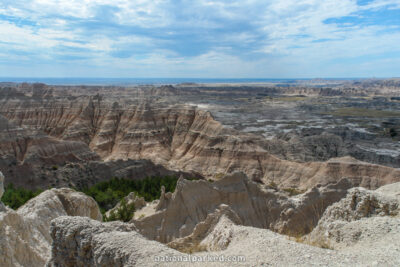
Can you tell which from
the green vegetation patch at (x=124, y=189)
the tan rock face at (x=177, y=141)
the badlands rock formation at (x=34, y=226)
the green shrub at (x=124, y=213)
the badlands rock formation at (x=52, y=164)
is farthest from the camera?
the tan rock face at (x=177, y=141)

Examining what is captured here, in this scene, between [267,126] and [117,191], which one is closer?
[117,191]

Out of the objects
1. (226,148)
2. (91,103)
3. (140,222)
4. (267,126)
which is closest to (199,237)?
(140,222)

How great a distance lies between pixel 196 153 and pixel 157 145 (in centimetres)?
959

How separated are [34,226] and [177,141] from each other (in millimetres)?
50459

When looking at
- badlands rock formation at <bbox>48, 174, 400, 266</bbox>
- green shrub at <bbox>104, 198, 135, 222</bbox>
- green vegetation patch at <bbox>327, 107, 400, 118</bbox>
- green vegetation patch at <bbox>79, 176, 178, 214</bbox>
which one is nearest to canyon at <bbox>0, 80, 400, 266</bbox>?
badlands rock formation at <bbox>48, 174, 400, 266</bbox>

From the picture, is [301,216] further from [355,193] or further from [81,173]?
[81,173]

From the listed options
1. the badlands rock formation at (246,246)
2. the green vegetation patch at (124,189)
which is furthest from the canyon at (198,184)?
the green vegetation patch at (124,189)

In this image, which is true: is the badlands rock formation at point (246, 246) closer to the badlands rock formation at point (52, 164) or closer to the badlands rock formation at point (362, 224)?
the badlands rock formation at point (362, 224)

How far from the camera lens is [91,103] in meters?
75.1

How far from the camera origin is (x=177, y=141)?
63.5 metres

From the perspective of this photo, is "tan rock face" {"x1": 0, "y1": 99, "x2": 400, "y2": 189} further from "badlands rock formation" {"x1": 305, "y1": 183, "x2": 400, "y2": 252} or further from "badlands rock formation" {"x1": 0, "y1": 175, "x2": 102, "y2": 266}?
"badlands rock formation" {"x1": 0, "y1": 175, "x2": 102, "y2": 266}

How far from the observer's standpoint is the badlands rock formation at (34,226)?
10478 millimetres

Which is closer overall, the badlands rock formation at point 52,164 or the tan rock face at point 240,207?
the tan rock face at point 240,207

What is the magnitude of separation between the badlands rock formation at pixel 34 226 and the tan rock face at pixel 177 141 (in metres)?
32.3
